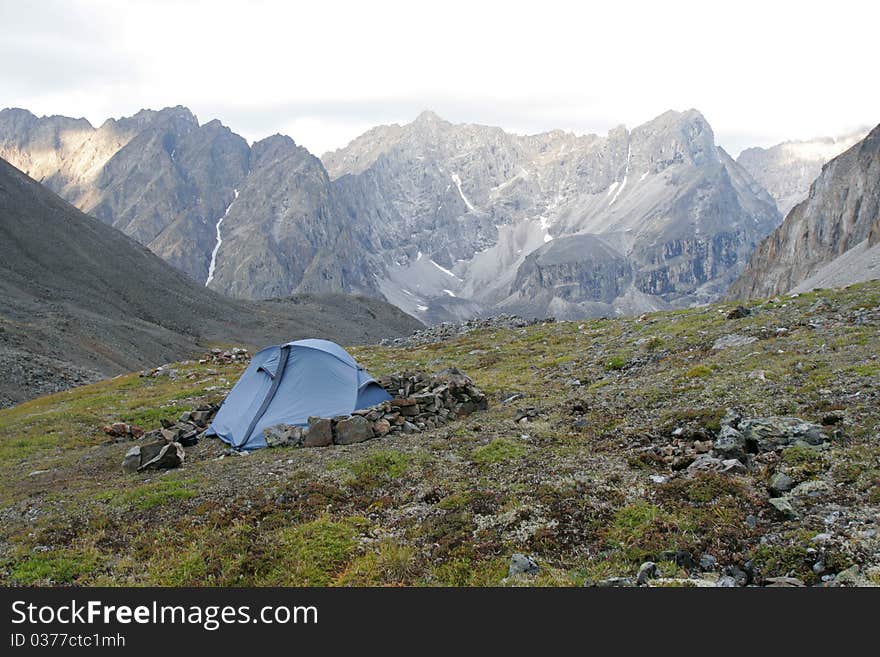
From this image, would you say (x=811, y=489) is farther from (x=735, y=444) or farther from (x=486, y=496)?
(x=486, y=496)

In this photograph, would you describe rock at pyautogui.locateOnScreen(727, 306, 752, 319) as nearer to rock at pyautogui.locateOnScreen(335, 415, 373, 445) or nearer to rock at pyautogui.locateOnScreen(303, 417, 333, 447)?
rock at pyautogui.locateOnScreen(335, 415, 373, 445)

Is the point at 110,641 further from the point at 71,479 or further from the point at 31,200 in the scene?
the point at 31,200

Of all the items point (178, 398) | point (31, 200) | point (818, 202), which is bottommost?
point (178, 398)

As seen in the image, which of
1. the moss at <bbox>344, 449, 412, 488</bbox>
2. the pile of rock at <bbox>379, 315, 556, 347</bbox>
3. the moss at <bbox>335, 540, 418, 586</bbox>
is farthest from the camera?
the pile of rock at <bbox>379, 315, 556, 347</bbox>

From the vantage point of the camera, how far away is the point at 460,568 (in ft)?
30.3

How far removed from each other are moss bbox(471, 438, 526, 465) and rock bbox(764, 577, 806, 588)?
24.7 feet

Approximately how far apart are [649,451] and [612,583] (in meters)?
6.40

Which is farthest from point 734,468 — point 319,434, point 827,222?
point 827,222

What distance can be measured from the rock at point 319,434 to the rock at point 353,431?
0.87ft

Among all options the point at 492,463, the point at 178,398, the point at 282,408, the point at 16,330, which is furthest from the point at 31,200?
the point at 492,463

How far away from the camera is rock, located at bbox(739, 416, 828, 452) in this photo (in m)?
12.2

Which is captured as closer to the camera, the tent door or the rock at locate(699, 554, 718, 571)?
the rock at locate(699, 554, 718, 571)

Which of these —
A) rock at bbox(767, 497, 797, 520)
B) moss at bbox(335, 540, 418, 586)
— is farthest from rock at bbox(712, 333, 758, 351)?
moss at bbox(335, 540, 418, 586)

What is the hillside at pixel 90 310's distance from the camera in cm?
6981
